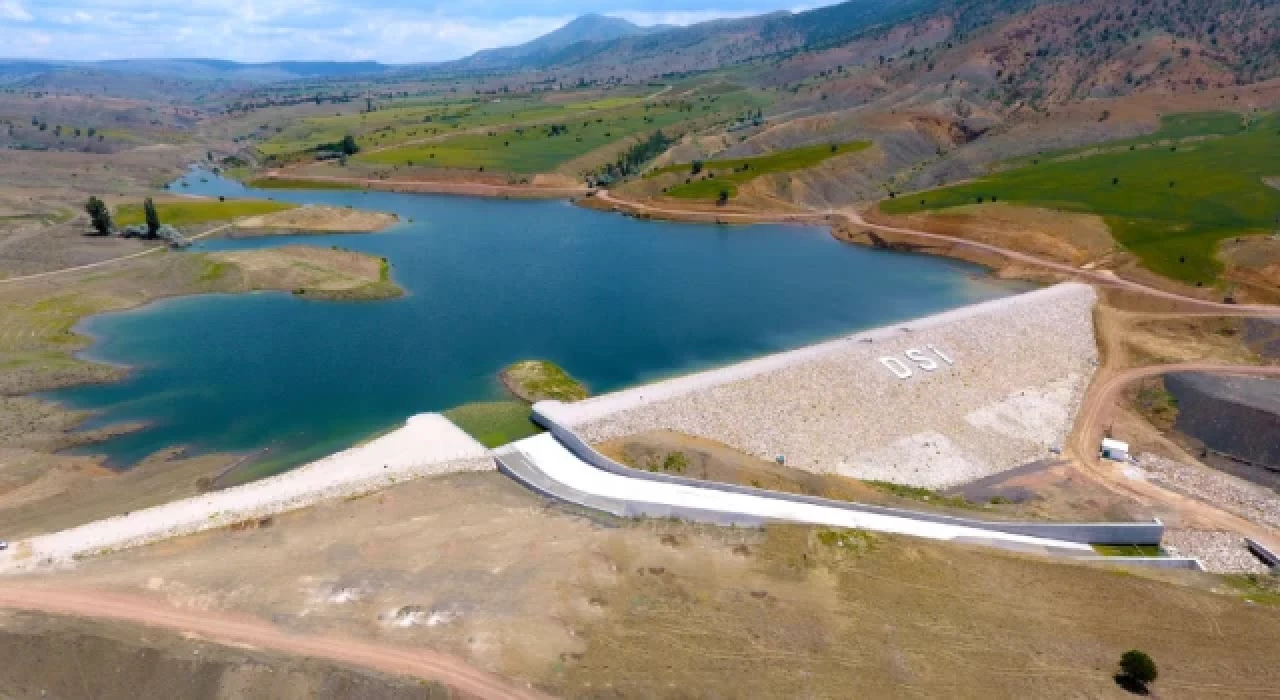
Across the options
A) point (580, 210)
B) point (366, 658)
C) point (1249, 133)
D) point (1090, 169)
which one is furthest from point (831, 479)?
point (1249, 133)

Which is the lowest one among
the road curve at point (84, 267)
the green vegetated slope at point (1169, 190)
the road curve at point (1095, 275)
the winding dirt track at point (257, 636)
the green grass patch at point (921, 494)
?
the green grass patch at point (921, 494)

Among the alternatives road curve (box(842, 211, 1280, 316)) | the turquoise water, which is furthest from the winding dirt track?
road curve (box(842, 211, 1280, 316))

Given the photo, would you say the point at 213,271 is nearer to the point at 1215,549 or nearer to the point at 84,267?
the point at 84,267

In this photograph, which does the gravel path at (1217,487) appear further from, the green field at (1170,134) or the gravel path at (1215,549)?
the green field at (1170,134)

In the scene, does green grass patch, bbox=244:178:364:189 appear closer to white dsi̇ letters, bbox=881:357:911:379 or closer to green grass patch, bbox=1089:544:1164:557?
white dsi̇ letters, bbox=881:357:911:379

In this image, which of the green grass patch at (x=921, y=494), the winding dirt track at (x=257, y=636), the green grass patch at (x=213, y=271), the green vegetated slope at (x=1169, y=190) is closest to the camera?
the winding dirt track at (x=257, y=636)

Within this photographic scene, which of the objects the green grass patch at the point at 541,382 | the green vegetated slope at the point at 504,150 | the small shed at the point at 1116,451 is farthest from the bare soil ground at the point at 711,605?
the green vegetated slope at the point at 504,150
